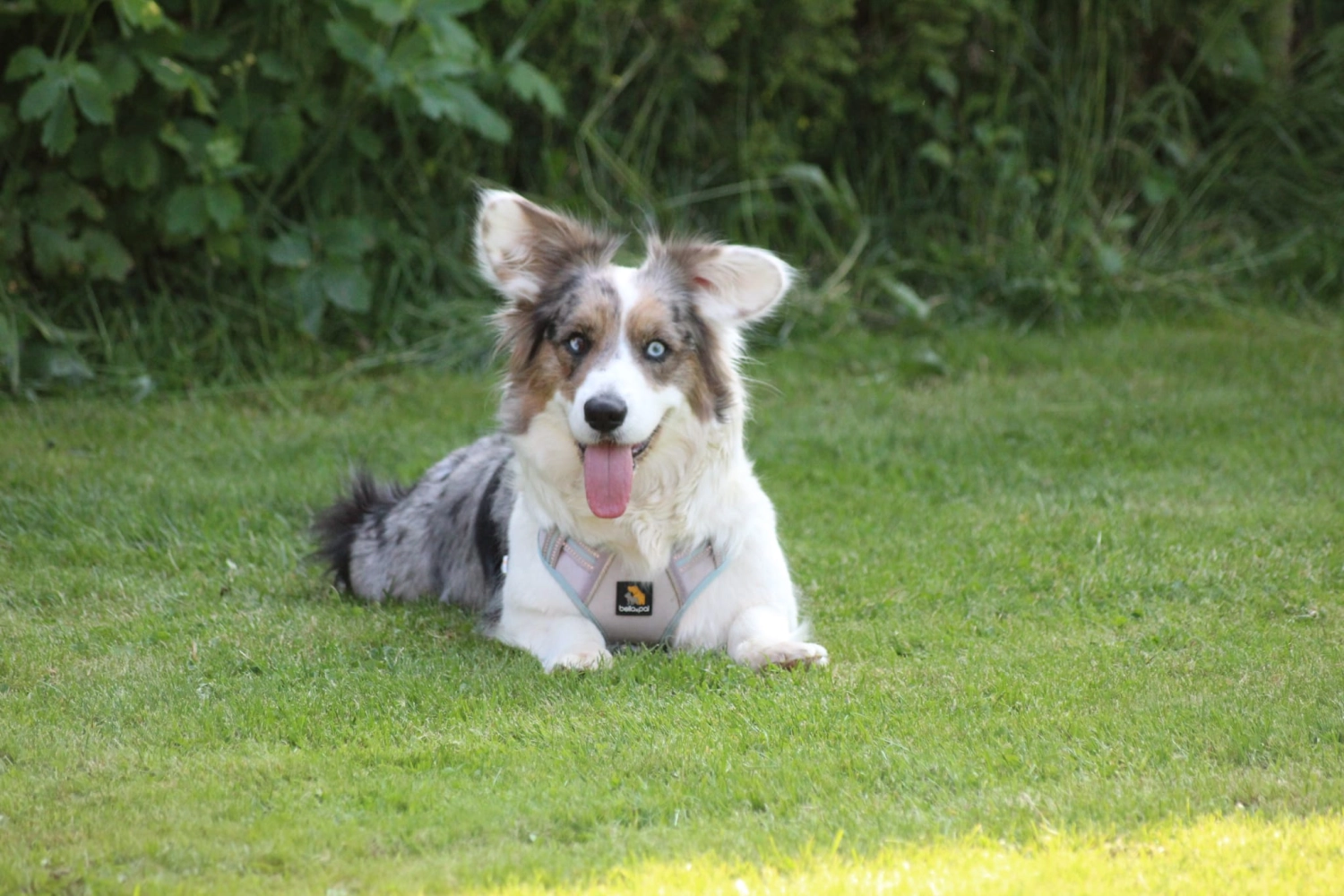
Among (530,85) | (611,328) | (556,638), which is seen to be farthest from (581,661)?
(530,85)

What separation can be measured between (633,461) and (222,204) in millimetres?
3973

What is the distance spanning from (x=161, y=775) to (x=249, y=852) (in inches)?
22.2

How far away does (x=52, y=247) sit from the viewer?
25.1 feet

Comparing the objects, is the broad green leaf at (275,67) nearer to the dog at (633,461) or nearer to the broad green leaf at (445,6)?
the broad green leaf at (445,6)

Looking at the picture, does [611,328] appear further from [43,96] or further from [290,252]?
[290,252]

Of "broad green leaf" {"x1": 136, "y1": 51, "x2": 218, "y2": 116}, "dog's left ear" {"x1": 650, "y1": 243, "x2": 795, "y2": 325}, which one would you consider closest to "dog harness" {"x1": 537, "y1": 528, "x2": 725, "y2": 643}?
"dog's left ear" {"x1": 650, "y1": 243, "x2": 795, "y2": 325}

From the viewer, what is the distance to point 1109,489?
6.60m

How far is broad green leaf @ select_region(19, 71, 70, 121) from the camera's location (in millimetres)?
6973

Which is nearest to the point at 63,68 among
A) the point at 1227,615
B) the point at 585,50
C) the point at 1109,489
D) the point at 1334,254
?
the point at 585,50

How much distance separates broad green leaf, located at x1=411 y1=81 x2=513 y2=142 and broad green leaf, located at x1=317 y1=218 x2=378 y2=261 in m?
0.90

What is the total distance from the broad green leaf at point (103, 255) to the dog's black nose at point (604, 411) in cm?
445

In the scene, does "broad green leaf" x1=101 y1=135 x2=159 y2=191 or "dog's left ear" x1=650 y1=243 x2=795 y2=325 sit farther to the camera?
"broad green leaf" x1=101 y1=135 x2=159 y2=191

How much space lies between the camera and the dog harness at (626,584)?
4.65 m

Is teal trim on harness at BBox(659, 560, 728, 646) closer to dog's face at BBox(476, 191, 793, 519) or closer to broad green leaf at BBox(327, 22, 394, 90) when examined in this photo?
dog's face at BBox(476, 191, 793, 519)
